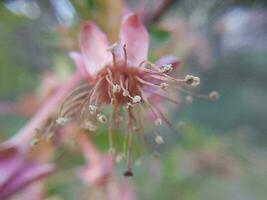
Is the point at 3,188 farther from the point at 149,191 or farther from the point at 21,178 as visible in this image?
the point at 149,191

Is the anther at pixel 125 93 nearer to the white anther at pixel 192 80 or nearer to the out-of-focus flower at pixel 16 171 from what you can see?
the white anther at pixel 192 80

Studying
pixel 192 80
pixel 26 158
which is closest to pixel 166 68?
pixel 192 80

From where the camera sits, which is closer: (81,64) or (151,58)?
(81,64)

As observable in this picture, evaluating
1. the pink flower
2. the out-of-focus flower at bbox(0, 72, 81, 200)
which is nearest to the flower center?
the pink flower

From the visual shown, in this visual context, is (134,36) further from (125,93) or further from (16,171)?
(16,171)

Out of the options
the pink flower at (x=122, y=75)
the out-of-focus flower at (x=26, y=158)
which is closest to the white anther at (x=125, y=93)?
the pink flower at (x=122, y=75)

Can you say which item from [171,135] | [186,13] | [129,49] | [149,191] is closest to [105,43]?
[129,49]

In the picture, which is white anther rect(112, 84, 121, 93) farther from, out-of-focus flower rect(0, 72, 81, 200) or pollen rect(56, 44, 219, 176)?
out-of-focus flower rect(0, 72, 81, 200)

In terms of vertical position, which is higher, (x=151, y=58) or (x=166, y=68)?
(x=151, y=58)
